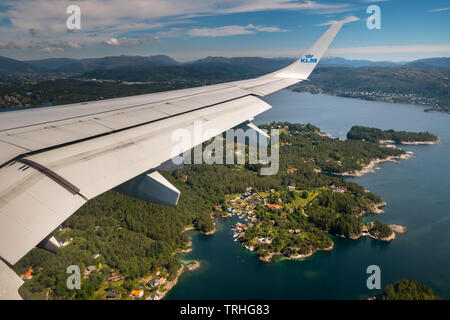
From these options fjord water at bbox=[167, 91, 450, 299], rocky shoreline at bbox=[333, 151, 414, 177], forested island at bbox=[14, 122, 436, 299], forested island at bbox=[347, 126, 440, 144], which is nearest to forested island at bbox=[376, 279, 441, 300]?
fjord water at bbox=[167, 91, 450, 299]

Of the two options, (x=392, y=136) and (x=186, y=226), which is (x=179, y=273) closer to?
(x=186, y=226)

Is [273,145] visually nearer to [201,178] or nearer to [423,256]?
[201,178]

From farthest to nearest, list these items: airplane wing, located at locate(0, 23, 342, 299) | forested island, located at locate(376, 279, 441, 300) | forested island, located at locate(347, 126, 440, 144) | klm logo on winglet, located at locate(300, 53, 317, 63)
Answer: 1. forested island, located at locate(347, 126, 440, 144)
2. forested island, located at locate(376, 279, 441, 300)
3. klm logo on winglet, located at locate(300, 53, 317, 63)
4. airplane wing, located at locate(0, 23, 342, 299)

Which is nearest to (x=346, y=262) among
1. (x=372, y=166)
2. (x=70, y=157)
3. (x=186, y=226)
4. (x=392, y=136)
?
(x=186, y=226)

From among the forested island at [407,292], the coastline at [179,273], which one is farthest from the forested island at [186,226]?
the forested island at [407,292]

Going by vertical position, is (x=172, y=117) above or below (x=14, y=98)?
below

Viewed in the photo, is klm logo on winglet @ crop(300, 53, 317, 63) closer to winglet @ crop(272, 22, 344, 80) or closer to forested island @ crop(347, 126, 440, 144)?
winglet @ crop(272, 22, 344, 80)
